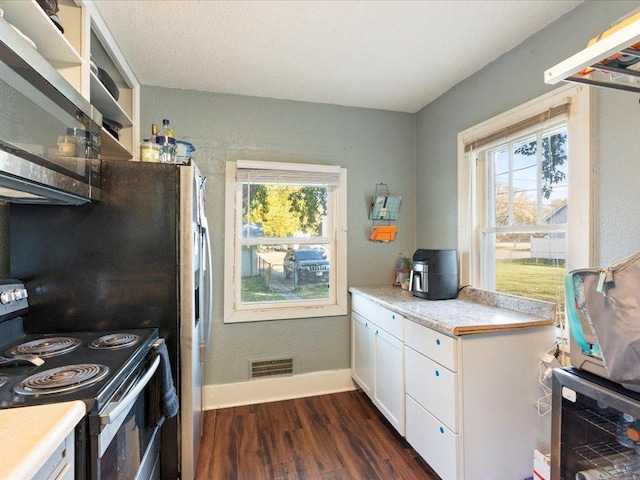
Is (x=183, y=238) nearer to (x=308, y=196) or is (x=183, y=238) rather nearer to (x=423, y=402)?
(x=308, y=196)

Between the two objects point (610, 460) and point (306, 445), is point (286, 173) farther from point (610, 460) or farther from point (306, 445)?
point (610, 460)

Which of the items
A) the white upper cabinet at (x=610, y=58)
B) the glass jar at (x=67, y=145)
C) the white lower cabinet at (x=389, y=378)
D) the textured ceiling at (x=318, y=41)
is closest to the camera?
the white upper cabinet at (x=610, y=58)

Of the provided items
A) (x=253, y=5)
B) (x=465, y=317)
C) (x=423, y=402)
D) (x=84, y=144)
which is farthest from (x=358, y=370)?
(x=253, y=5)

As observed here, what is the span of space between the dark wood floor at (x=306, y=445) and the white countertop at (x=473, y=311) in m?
0.87

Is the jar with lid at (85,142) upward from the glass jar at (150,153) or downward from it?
downward

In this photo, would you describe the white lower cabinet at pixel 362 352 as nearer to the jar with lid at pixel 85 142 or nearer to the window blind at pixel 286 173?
the window blind at pixel 286 173

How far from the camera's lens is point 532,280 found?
1863mm

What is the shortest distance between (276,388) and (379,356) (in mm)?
961

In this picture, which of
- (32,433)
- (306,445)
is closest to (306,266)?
(306,445)

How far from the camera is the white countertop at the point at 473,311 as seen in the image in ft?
5.10

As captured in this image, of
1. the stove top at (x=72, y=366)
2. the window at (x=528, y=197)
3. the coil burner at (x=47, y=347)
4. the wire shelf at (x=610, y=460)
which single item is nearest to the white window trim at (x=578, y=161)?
the window at (x=528, y=197)

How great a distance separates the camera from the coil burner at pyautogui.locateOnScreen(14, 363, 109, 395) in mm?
904

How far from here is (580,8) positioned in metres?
1.54

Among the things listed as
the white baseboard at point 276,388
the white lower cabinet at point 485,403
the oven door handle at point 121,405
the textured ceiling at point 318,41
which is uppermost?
the textured ceiling at point 318,41
